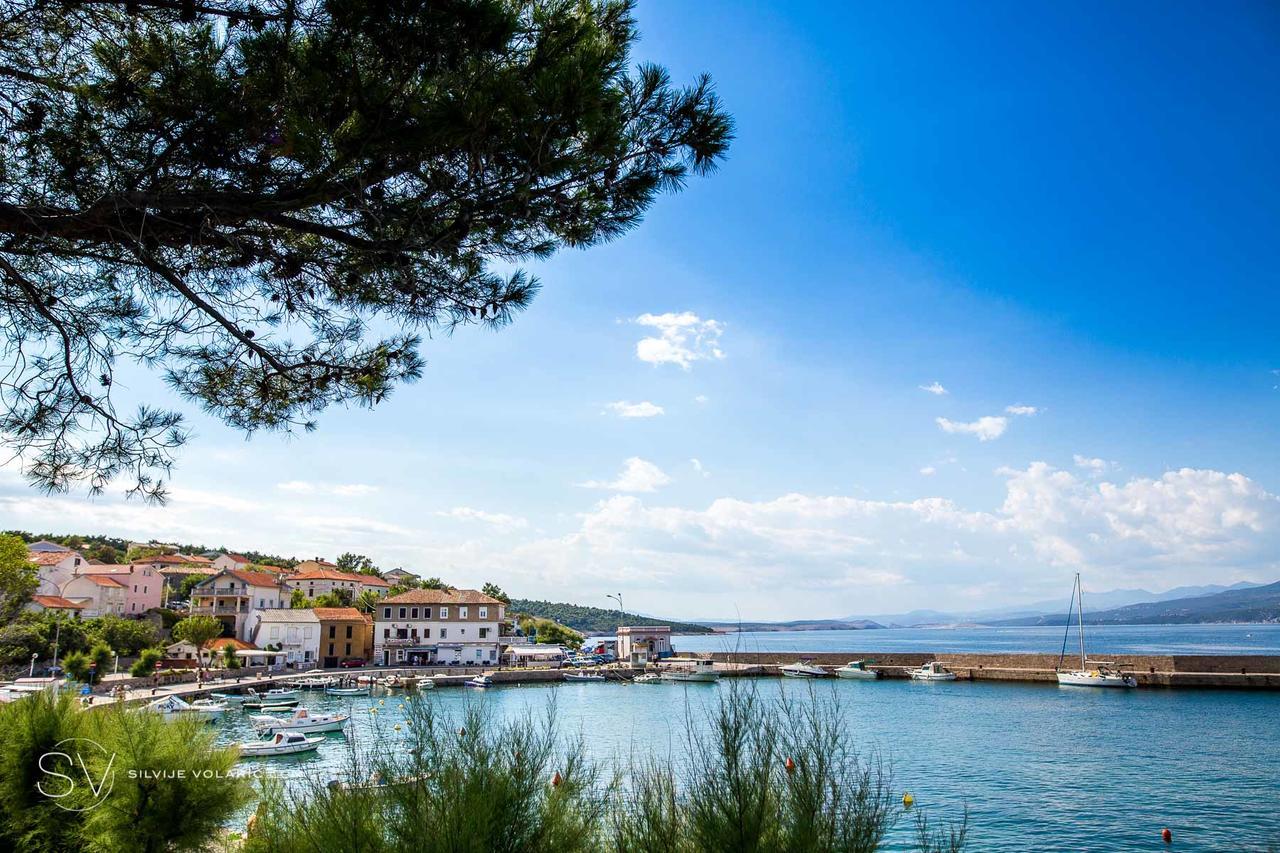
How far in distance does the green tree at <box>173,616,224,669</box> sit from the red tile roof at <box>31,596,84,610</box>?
413 inches

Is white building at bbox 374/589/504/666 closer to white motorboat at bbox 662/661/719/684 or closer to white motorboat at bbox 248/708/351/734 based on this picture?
white motorboat at bbox 662/661/719/684

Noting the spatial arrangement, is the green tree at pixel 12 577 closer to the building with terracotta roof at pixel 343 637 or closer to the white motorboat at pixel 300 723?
the white motorboat at pixel 300 723

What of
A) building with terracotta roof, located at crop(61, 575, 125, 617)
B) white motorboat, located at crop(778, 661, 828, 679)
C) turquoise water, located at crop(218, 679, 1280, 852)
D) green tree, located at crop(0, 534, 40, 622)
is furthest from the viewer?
building with terracotta roof, located at crop(61, 575, 125, 617)

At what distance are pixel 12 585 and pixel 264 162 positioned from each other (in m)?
33.6

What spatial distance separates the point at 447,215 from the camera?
5.79 metres

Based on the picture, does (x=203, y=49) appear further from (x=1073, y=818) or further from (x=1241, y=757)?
(x=1241, y=757)

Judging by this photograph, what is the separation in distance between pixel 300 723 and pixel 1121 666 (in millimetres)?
49205

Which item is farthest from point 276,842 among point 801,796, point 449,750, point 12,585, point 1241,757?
point 12,585

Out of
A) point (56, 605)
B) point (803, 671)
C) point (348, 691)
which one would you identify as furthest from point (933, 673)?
point (56, 605)

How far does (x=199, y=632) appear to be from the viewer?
47.2 m

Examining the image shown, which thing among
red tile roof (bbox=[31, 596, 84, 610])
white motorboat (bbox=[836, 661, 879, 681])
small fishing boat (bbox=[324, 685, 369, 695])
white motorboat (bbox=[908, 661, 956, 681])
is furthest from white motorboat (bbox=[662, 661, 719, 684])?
red tile roof (bbox=[31, 596, 84, 610])

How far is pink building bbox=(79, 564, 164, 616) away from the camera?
64188 millimetres

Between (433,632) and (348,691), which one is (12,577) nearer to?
(348,691)

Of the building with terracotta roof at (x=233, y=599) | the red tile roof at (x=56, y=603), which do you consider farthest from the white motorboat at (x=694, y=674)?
the red tile roof at (x=56, y=603)
